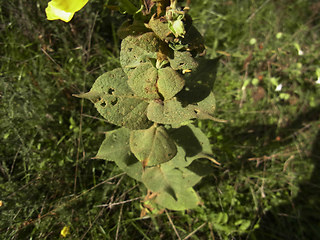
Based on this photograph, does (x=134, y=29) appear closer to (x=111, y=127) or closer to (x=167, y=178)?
(x=167, y=178)

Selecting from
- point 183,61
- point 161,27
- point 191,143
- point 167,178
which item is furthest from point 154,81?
point 167,178

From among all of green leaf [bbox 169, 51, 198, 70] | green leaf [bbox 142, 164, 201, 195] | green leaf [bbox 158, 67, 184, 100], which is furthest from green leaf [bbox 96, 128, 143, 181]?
green leaf [bbox 169, 51, 198, 70]

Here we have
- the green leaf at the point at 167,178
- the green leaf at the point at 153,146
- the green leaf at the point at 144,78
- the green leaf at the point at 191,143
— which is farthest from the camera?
the green leaf at the point at 167,178

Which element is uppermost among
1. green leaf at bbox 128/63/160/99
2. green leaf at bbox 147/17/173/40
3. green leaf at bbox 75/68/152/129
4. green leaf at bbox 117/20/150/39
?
green leaf at bbox 147/17/173/40

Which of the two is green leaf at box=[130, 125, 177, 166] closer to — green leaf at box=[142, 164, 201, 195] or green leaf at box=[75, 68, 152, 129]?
green leaf at box=[75, 68, 152, 129]

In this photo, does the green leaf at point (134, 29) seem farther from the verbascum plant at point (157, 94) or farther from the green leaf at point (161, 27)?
the green leaf at point (161, 27)

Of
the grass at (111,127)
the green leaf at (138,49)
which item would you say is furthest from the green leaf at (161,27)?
the grass at (111,127)
